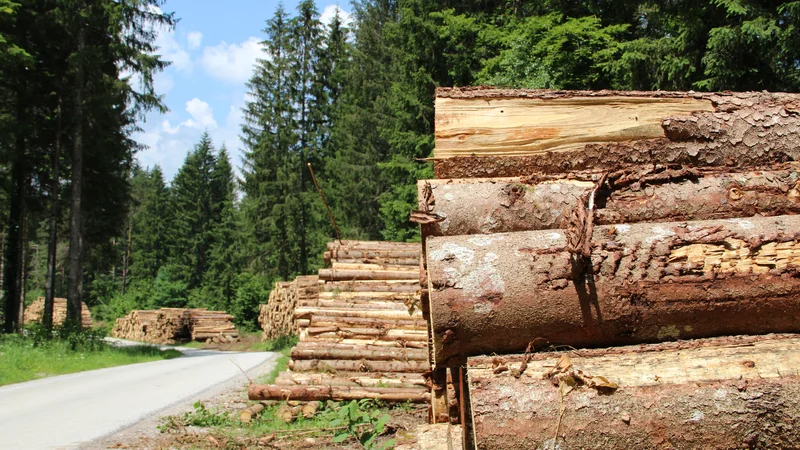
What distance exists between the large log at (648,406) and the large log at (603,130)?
172cm

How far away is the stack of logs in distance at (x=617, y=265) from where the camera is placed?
331cm

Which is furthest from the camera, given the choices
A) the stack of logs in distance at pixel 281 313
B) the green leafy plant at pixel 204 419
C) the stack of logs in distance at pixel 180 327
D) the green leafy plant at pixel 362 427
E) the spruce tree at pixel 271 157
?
the spruce tree at pixel 271 157

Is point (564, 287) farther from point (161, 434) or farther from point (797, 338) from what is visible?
point (161, 434)

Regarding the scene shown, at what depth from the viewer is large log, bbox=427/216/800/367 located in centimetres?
368

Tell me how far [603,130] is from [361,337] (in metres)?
5.68

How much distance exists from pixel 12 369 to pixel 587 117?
1217 centimetres

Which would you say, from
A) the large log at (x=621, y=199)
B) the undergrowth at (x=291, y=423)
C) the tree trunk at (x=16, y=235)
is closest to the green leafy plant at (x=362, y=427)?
the undergrowth at (x=291, y=423)

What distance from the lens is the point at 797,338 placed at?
3699mm

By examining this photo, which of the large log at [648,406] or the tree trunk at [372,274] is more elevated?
the tree trunk at [372,274]

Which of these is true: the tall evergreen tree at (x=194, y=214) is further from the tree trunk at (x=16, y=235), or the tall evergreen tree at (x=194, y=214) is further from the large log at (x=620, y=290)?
the large log at (x=620, y=290)

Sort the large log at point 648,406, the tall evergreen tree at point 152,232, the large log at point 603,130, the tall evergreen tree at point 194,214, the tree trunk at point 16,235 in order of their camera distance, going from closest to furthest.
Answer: the large log at point 648,406
the large log at point 603,130
the tree trunk at point 16,235
the tall evergreen tree at point 194,214
the tall evergreen tree at point 152,232

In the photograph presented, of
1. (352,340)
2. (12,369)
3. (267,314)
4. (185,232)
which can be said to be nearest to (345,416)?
(352,340)

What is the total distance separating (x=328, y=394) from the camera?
8258mm

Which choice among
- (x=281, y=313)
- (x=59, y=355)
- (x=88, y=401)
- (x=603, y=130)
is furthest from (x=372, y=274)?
(x=281, y=313)
